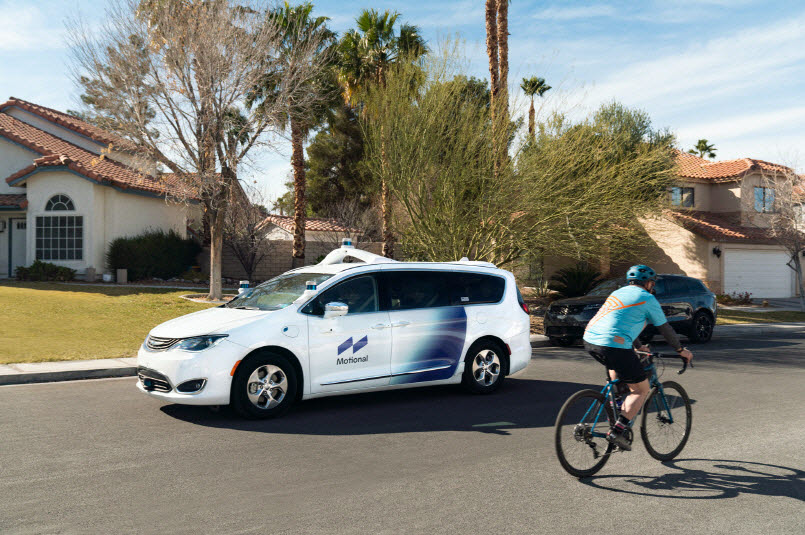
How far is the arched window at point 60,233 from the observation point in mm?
26703

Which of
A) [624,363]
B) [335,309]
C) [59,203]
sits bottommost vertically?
[624,363]

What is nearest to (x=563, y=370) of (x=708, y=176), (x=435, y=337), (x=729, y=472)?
(x=435, y=337)

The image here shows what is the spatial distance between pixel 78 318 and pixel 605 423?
49.4 ft

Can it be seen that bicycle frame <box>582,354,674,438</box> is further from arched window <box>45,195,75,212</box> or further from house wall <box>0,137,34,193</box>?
house wall <box>0,137,34,193</box>

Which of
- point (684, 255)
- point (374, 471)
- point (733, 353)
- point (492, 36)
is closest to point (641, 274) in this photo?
point (374, 471)

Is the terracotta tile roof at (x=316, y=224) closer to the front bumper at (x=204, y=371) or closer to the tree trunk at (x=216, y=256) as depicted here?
the tree trunk at (x=216, y=256)

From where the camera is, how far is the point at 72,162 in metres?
25.9

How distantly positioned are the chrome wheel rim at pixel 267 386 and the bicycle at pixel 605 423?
341 centimetres

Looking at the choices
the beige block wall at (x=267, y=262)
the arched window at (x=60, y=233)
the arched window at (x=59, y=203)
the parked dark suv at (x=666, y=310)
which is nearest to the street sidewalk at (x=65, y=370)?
the parked dark suv at (x=666, y=310)

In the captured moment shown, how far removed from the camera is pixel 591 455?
579 centimetres

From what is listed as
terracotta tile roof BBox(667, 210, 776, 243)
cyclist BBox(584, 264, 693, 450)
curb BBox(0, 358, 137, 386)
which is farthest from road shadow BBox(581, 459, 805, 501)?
terracotta tile roof BBox(667, 210, 776, 243)

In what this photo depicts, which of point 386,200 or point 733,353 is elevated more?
point 386,200

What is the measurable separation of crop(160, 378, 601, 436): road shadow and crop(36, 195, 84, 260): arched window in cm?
2092

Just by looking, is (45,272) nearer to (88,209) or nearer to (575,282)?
(88,209)
